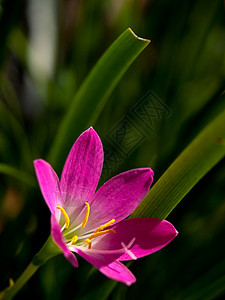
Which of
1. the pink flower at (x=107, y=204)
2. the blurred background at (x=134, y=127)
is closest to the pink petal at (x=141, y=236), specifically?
the pink flower at (x=107, y=204)

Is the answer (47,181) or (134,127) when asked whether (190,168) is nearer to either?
(47,181)

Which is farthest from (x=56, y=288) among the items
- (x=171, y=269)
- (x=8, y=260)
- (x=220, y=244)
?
(x=220, y=244)

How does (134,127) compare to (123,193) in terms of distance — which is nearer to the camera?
(123,193)

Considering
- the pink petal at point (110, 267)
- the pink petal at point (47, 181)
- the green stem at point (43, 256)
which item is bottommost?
the green stem at point (43, 256)

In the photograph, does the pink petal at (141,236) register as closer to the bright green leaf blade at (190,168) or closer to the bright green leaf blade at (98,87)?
the bright green leaf blade at (190,168)

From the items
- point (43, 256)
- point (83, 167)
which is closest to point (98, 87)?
point (83, 167)

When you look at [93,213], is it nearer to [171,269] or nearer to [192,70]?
[171,269]
